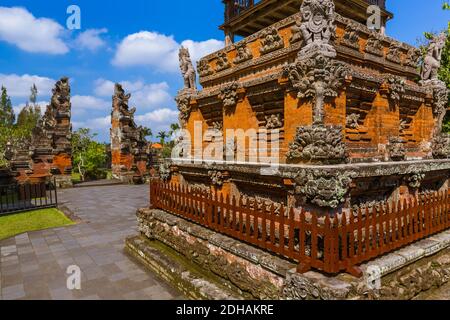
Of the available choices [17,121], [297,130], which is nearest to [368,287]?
[297,130]

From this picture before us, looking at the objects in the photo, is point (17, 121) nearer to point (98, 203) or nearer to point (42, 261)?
point (98, 203)

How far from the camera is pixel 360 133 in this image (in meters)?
6.11

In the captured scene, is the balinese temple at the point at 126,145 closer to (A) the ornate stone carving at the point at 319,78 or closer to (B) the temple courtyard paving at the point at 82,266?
(B) the temple courtyard paving at the point at 82,266

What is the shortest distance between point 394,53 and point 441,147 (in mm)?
2917

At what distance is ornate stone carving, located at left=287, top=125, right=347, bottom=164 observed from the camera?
4547mm

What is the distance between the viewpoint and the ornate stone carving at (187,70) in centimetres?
889

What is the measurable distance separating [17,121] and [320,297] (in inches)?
3194

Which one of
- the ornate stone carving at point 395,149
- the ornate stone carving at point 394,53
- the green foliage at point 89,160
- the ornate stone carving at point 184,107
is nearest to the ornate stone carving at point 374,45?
the ornate stone carving at point 394,53

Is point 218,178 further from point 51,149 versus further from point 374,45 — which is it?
→ point 51,149

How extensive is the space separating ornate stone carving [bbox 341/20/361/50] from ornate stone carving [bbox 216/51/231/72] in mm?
3083

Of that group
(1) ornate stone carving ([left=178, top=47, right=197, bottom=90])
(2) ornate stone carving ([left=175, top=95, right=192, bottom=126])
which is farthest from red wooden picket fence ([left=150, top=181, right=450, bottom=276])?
(1) ornate stone carving ([left=178, top=47, right=197, bottom=90])

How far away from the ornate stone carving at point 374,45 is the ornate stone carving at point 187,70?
195 inches
